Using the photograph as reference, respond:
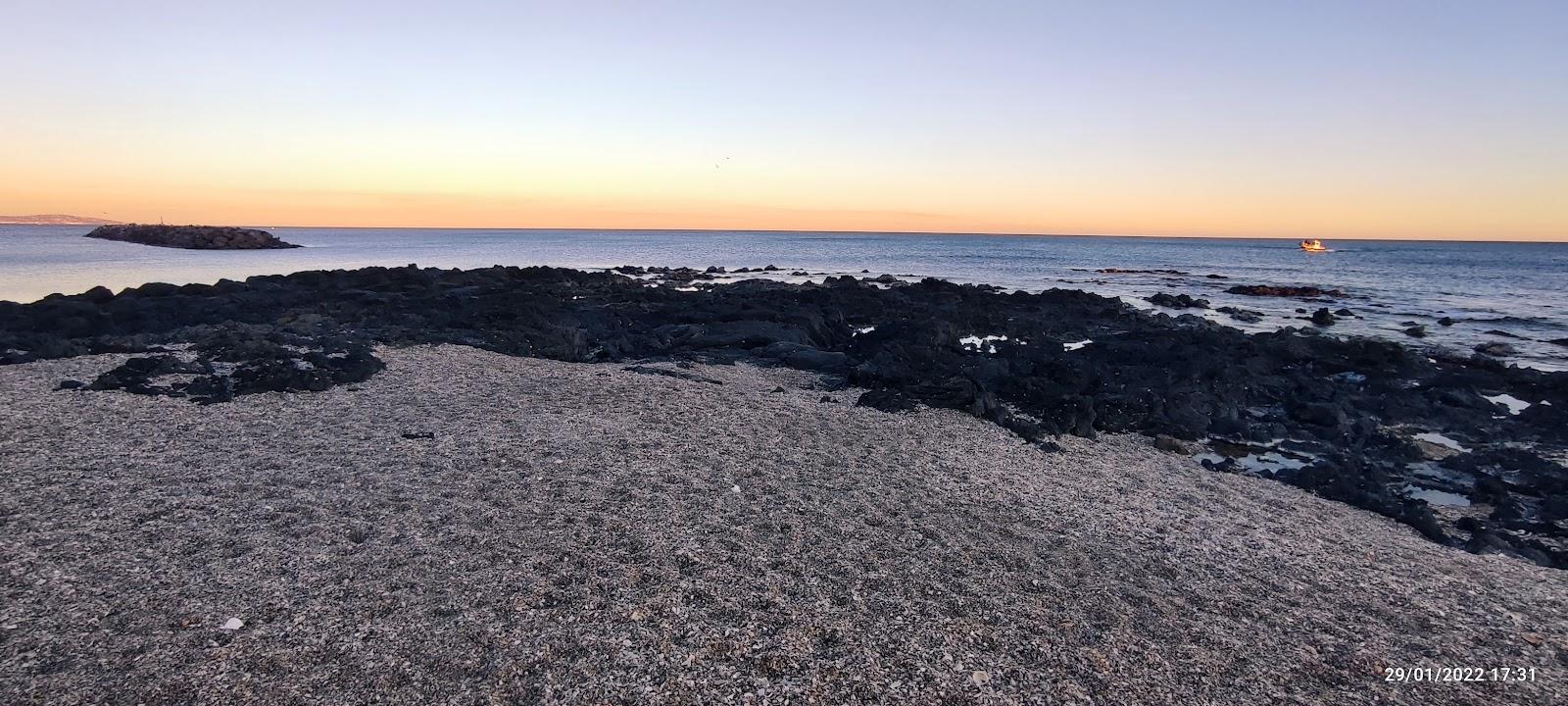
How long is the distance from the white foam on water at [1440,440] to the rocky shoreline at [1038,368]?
68 mm

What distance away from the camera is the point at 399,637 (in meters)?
6.18

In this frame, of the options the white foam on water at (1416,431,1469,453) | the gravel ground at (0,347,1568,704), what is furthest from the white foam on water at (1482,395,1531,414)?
the gravel ground at (0,347,1568,704)

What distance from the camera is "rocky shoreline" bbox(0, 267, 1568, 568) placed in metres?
12.6

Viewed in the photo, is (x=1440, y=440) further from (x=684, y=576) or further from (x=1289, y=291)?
(x=1289, y=291)

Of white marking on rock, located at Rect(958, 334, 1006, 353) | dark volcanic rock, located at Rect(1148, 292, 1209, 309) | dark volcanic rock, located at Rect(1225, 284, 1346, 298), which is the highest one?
dark volcanic rock, located at Rect(1225, 284, 1346, 298)

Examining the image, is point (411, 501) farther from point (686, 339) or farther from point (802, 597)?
point (686, 339)

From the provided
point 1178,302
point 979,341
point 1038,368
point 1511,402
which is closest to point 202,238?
point 979,341

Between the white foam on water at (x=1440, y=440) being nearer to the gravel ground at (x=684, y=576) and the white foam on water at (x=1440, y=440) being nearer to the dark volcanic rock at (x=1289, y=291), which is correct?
the gravel ground at (x=684, y=576)

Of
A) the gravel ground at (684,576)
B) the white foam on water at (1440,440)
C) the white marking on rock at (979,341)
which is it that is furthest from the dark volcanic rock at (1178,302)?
the gravel ground at (684,576)

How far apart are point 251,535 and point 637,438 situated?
5.18m

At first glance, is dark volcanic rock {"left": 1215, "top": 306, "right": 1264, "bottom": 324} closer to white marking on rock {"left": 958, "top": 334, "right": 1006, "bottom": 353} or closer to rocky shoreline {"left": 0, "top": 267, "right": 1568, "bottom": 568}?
rocky shoreline {"left": 0, "top": 267, "right": 1568, "bottom": 568}

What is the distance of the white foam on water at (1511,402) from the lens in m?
17.0

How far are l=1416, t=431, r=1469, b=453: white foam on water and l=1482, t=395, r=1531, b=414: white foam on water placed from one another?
9.81 ft

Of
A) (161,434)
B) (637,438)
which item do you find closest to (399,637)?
(637,438)
